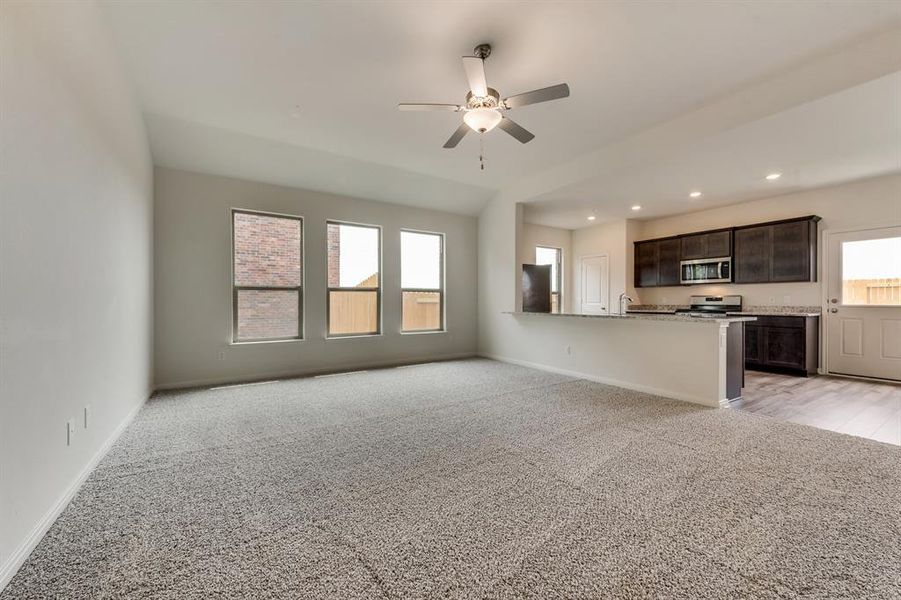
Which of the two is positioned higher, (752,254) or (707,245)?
(707,245)

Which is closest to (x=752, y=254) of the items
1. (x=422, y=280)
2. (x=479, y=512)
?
(x=422, y=280)

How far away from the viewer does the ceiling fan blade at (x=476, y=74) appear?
2.51 meters

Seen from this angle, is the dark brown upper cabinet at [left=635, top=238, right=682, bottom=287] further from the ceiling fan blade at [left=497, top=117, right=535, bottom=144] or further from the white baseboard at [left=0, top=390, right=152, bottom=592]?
the white baseboard at [left=0, top=390, right=152, bottom=592]

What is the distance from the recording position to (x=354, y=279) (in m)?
5.96

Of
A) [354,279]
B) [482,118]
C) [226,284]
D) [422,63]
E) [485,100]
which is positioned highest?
[422,63]

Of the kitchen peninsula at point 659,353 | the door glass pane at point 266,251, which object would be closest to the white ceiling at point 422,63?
the door glass pane at point 266,251

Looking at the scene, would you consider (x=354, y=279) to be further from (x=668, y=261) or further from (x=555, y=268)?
(x=668, y=261)

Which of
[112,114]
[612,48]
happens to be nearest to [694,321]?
[612,48]

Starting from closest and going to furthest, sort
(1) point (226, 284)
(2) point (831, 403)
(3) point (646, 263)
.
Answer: (2) point (831, 403), (1) point (226, 284), (3) point (646, 263)

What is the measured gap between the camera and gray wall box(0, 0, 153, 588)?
5.03 feet

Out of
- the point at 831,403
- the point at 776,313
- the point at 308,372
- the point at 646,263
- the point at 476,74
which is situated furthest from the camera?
the point at 646,263

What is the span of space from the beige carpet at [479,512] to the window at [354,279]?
8.58 feet

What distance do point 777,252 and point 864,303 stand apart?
120 centimetres

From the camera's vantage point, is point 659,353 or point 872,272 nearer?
point 659,353
